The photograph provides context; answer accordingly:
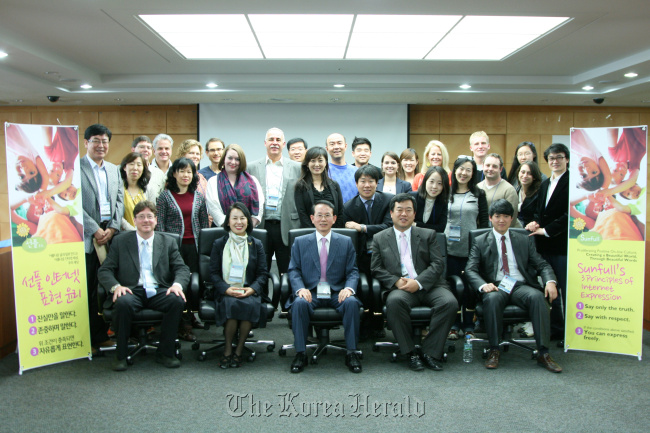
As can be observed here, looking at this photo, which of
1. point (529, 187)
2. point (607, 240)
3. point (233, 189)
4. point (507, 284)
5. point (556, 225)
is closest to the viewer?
point (507, 284)

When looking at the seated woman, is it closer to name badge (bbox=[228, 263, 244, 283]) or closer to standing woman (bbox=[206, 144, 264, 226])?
name badge (bbox=[228, 263, 244, 283])

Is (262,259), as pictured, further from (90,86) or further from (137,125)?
(137,125)

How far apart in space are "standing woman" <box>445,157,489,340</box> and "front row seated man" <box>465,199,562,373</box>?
24cm

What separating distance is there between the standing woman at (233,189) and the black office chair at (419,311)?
1.32 metres

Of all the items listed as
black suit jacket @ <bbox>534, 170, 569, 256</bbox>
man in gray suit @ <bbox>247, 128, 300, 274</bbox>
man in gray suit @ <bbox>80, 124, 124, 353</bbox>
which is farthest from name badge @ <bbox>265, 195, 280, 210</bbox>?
black suit jacket @ <bbox>534, 170, 569, 256</bbox>

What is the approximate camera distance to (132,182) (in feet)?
13.9

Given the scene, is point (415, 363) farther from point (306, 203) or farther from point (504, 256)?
point (306, 203)

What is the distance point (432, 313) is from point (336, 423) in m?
1.25

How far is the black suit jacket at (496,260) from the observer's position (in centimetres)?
385

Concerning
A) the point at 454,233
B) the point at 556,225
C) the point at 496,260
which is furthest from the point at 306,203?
the point at 556,225

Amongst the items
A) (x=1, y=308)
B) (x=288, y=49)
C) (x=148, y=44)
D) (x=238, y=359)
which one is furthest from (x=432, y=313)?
(x=148, y=44)

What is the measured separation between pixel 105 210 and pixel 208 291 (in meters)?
1.14

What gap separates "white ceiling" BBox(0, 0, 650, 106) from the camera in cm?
428

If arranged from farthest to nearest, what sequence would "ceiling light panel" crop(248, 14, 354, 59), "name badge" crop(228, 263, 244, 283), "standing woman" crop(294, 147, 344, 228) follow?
"ceiling light panel" crop(248, 14, 354, 59)
"standing woman" crop(294, 147, 344, 228)
"name badge" crop(228, 263, 244, 283)
